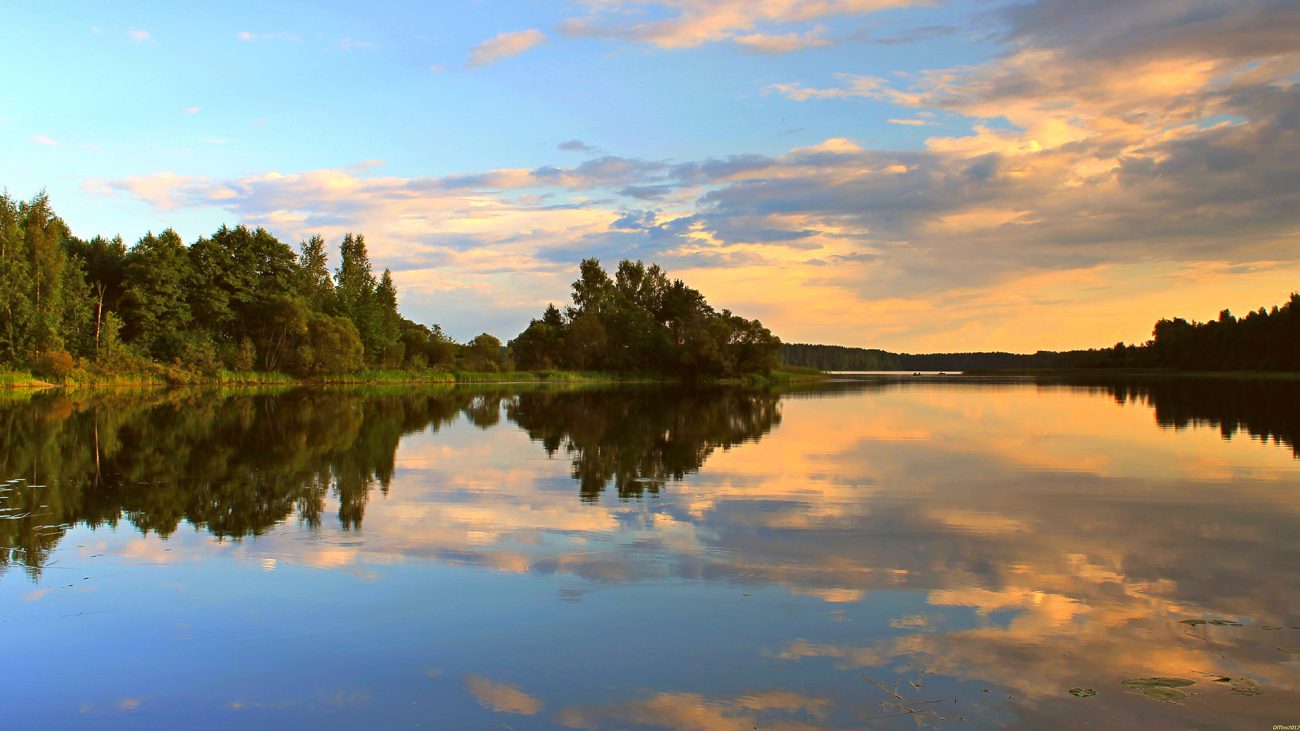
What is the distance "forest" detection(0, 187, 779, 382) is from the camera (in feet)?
174

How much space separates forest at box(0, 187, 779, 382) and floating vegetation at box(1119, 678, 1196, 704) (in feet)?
195

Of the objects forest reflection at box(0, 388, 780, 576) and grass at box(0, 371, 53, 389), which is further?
grass at box(0, 371, 53, 389)

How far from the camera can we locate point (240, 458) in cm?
1683

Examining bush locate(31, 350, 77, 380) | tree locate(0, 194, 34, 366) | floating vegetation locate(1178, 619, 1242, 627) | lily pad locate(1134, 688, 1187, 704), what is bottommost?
lily pad locate(1134, 688, 1187, 704)

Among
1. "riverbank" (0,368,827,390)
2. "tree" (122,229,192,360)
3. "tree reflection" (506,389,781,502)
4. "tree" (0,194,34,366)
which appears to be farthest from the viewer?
"tree" (122,229,192,360)

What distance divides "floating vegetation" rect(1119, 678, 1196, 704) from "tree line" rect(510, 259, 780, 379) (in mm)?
85596

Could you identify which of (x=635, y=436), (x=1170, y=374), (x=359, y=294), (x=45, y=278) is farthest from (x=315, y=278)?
(x=1170, y=374)

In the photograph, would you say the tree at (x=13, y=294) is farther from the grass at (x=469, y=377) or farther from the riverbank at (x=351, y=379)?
the grass at (x=469, y=377)

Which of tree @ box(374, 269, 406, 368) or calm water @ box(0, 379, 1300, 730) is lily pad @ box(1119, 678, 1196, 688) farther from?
tree @ box(374, 269, 406, 368)

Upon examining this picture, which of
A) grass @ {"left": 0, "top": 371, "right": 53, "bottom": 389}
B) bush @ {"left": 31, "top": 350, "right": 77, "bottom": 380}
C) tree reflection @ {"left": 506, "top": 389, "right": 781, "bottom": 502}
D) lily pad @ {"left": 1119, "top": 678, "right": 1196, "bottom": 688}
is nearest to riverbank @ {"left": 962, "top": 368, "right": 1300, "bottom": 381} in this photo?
tree reflection @ {"left": 506, "top": 389, "right": 781, "bottom": 502}

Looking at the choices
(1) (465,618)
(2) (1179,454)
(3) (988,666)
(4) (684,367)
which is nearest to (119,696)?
(1) (465,618)

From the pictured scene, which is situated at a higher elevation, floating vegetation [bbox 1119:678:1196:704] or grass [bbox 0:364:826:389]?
grass [bbox 0:364:826:389]

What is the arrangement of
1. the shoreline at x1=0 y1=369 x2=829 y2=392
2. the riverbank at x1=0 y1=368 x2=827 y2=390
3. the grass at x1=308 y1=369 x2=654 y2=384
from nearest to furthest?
the shoreline at x1=0 y1=369 x2=829 y2=392 < the riverbank at x1=0 y1=368 x2=827 y2=390 < the grass at x1=308 y1=369 x2=654 y2=384

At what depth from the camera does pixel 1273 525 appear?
10.2m
